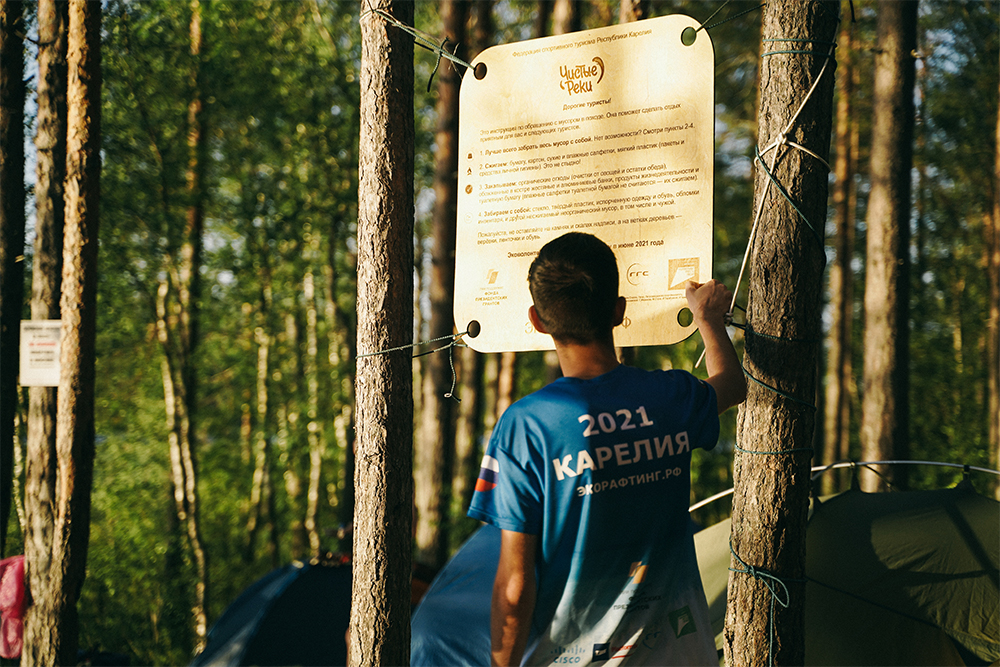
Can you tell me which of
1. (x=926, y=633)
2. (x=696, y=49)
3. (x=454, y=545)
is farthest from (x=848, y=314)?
(x=696, y=49)

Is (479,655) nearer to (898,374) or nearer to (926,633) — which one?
(926,633)

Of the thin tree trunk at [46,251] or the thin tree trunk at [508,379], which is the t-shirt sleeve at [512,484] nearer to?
the thin tree trunk at [46,251]

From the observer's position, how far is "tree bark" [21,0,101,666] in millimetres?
4871

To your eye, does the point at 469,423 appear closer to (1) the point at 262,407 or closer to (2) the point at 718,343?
(1) the point at 262,407

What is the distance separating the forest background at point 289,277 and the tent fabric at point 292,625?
7.50 feet

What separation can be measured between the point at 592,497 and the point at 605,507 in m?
0.05

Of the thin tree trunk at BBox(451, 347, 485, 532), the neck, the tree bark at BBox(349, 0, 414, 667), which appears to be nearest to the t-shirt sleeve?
the neck

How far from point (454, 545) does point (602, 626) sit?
7910mm

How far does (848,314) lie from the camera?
462 inches

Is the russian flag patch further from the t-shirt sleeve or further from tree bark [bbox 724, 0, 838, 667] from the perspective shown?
tree bark [bbox 724, 0, 838, 667]

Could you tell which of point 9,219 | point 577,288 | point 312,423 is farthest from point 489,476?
point 312,423

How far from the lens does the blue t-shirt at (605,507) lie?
1.81 metres

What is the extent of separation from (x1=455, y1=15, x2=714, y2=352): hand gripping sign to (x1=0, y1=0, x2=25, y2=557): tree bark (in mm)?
4424

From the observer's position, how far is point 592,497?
181 centimetres
